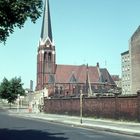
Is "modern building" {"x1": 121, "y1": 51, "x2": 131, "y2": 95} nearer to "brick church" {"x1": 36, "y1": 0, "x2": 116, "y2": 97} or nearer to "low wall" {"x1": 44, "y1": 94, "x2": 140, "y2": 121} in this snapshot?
"brick church" {"x1": 36, "y1": 0, "x2": 116, "y2": 97}

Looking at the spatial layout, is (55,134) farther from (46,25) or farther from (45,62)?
(45,62)

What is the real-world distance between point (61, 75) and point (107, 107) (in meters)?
104

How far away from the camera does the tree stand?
19.3 meters

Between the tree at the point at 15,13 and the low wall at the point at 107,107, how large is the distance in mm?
25082

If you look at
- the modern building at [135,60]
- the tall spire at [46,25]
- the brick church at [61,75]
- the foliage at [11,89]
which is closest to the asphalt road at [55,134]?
the modern building at [135,60]

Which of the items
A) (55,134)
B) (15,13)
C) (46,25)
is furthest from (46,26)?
(15,13)

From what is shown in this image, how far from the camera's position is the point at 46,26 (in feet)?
472

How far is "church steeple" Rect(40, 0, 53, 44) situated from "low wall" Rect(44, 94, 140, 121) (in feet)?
232

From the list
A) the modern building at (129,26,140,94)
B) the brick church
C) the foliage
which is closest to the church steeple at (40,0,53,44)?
the brick church

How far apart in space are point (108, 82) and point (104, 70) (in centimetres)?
663

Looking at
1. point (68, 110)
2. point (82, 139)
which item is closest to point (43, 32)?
point (68, 110)

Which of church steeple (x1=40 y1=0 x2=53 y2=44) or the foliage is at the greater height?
church steeple (x1=40 y1=0 x2=53 y2=44)

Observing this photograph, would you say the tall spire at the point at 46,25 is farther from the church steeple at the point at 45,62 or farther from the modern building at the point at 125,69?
the modern building at the point at 125,69

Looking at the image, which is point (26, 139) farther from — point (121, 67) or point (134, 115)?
point (121, 67)
